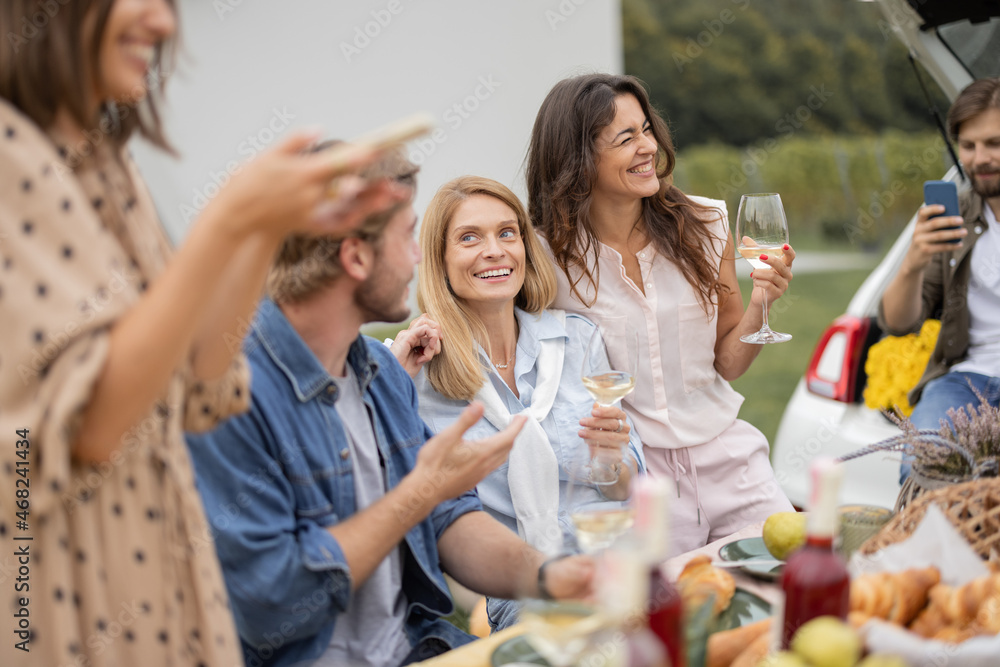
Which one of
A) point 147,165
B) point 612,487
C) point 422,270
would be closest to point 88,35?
point 612,487

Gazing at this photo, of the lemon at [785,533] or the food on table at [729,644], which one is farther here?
the lemon at [785,533]

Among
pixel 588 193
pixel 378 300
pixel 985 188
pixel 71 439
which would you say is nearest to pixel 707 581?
pixel 378 300

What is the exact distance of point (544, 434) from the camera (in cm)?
252

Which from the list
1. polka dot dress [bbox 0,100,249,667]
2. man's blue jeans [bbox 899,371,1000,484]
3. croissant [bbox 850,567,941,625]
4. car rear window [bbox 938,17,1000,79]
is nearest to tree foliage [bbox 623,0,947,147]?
car rear window [bbox 938,17,1000,79]

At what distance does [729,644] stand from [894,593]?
0.26m

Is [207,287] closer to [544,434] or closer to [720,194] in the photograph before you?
[544,434]

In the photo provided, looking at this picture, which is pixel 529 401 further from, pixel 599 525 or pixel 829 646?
pixel 829 646

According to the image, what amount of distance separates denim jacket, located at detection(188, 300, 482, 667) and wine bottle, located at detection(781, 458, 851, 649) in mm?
730

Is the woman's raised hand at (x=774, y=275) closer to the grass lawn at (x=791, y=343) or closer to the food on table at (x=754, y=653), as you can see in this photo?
the food on table at (x=754, y=653)

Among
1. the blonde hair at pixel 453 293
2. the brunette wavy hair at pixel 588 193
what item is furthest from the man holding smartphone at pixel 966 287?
the blonde hair at pixel 453 293

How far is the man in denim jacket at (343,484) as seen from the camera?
64.8 inches

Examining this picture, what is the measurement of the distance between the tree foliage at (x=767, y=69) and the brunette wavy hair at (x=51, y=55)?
21.7 metres

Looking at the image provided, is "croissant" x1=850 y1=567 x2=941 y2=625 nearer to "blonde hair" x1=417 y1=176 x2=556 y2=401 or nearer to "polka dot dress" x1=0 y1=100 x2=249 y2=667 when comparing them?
"polka dot dress" x1=0 y1=100 x2=249 y2=667

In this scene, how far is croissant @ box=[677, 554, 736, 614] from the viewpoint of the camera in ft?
5.15
